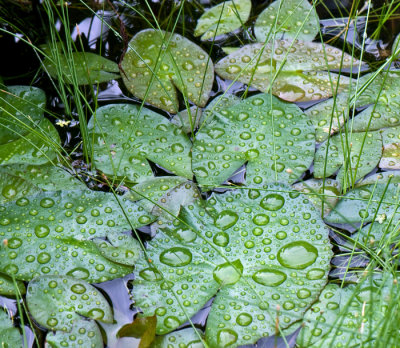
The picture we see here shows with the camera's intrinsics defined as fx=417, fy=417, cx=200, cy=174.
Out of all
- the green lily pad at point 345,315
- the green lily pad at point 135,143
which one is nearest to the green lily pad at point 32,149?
the green lily pad at point 135,143

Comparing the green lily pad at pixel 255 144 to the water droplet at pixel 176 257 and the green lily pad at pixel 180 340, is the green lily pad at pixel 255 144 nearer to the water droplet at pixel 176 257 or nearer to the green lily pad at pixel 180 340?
the water droplet at pixel 176 257

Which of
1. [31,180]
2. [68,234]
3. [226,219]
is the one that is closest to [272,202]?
[226,219]

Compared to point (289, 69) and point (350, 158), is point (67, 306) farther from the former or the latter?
point (289, 69)

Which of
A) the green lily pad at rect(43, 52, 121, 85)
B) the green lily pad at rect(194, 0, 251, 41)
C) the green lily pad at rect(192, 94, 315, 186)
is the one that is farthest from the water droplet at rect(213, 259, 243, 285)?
the green lily pad at rect(194, 0, 251, 41)

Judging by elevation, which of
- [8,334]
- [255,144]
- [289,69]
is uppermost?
[289,69]

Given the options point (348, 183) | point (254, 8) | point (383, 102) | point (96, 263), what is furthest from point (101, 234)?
point (254, 8)

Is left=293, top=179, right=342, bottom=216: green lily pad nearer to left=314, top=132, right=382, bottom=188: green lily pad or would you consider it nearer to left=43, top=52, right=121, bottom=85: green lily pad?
left=314, top=132, right=382, bottom=188: green lily pad
